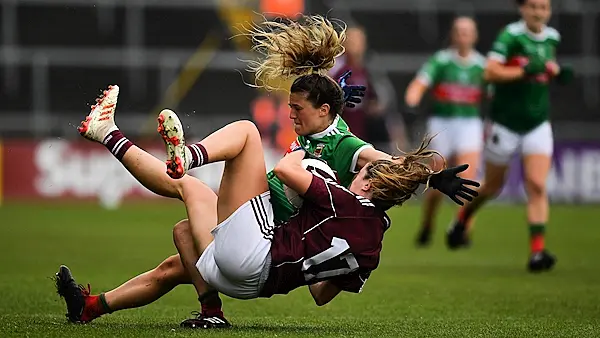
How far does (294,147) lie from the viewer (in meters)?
7.16

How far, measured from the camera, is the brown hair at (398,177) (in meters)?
6.58

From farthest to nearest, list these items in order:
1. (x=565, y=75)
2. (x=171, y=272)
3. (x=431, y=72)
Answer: (x=431, y=72) → (x=565, y=75) → (x=171, y=272)

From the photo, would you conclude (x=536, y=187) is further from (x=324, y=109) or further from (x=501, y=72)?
(x=324, y=109)

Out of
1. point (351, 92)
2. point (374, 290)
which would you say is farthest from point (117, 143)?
point (374, 290)

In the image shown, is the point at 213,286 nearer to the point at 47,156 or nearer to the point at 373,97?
the point at 373,97

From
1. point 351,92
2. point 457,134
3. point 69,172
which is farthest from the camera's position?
point 69,172

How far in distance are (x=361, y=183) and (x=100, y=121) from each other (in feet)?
4.78

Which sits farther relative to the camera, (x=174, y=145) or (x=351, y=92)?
(x=351, y=92)

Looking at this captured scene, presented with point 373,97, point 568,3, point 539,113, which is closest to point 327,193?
point 539,113

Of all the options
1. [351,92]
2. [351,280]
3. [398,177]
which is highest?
[351,92]

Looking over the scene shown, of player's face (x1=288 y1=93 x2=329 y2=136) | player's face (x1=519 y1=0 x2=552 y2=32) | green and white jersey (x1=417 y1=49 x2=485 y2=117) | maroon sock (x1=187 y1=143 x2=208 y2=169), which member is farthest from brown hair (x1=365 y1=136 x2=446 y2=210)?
green and white jersey (x1=417 y1=49 x2=485 y2=117)

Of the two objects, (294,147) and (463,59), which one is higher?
(463,59)

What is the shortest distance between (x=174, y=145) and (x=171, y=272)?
984 millimetres

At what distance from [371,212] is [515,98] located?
5894 mm
